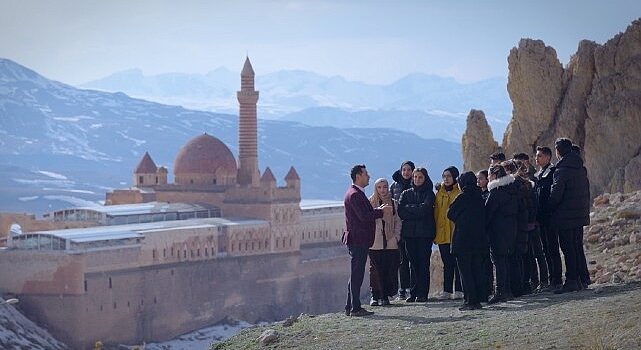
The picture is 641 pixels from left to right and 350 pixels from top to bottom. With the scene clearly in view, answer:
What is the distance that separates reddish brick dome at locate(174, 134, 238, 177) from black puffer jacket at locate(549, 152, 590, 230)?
147ft

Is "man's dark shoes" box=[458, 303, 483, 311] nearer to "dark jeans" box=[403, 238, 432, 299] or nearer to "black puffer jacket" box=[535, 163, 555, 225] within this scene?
"dark jeans" box=[403, 238, 432, 299]

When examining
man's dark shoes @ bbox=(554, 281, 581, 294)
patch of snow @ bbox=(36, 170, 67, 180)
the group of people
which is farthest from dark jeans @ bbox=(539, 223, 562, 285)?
patch of snow @ bbox=(36, 170, 67, 180)

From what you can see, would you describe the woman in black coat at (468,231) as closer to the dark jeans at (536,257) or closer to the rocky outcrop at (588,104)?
the dark jeans at (536,257)

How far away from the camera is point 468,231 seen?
15117mm

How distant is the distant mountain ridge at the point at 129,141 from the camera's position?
5674 inches

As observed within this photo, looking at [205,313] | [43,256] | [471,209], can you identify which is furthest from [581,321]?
[205,313]

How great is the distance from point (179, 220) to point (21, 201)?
57452mm

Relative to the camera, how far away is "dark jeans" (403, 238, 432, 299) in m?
16.2

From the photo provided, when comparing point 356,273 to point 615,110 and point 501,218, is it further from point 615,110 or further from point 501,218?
point 615,110

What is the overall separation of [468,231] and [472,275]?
43cm

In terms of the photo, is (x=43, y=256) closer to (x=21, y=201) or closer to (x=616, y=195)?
(x=616, y=195)

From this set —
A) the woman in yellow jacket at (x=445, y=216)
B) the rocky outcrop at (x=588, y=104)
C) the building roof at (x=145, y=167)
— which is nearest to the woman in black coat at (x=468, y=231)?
the woman in yellow jacket at (x=445, y=216)

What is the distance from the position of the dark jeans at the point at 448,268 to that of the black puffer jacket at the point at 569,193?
Result: 1162 millimetres

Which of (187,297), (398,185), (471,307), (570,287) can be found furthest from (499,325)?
(187,297)
